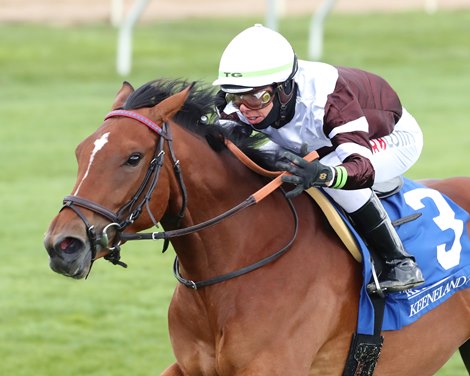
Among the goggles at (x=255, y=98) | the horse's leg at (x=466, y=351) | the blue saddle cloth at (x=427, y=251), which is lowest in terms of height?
the horse's leg at (x=466, y=351)

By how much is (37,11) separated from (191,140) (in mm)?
29136

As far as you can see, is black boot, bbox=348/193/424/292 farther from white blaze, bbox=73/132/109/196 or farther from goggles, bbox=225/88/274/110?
white blaze, bbox=73/132/109/196

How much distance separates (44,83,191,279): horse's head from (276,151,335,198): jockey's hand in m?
Answer: 0.50

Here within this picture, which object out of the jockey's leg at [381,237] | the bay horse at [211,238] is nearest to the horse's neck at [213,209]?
the bay horse at [211,238]

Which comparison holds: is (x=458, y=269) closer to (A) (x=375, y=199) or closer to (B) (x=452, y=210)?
(B) (x=452, y=210)

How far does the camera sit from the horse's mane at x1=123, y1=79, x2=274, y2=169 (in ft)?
14.8

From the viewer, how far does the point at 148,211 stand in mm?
4305

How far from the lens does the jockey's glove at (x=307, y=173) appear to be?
4480 millimetres

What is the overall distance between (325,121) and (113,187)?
1050 mm

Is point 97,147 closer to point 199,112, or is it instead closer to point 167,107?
point 167,107

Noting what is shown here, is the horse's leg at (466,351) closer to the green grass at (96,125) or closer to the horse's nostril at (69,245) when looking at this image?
the green grass at (96,125)

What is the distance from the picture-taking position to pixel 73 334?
7.97 meters

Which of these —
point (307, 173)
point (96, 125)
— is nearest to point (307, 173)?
point (307, 173)

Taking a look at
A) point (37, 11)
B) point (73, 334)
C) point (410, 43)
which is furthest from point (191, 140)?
point (37, 11)
